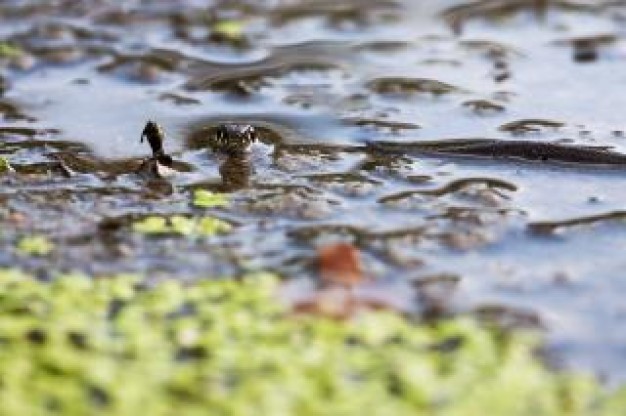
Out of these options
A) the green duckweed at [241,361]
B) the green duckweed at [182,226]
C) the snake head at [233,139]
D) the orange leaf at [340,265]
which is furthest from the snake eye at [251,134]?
the green duckweed at [241,361]

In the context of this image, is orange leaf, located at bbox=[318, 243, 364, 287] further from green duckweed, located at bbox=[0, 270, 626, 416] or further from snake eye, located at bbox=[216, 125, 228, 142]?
snake eye, located at bbox=[216, 125, 228, 142]

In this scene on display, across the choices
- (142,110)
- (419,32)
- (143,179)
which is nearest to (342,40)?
(419,32)

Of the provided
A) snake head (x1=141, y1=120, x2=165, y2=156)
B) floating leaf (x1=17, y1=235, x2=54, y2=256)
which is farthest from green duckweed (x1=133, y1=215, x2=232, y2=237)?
snake head (x1=141, y1=120, x2=165, y2=156)

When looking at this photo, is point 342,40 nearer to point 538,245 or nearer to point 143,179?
point 143,179

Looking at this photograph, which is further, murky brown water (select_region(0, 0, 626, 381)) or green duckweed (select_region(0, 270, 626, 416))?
murky brown water (select_region(0, 0, 626, 381))

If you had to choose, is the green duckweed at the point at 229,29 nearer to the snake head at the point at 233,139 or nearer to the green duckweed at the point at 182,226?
the snake head at the point at 233,139

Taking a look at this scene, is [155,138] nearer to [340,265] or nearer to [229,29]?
[340,265]
